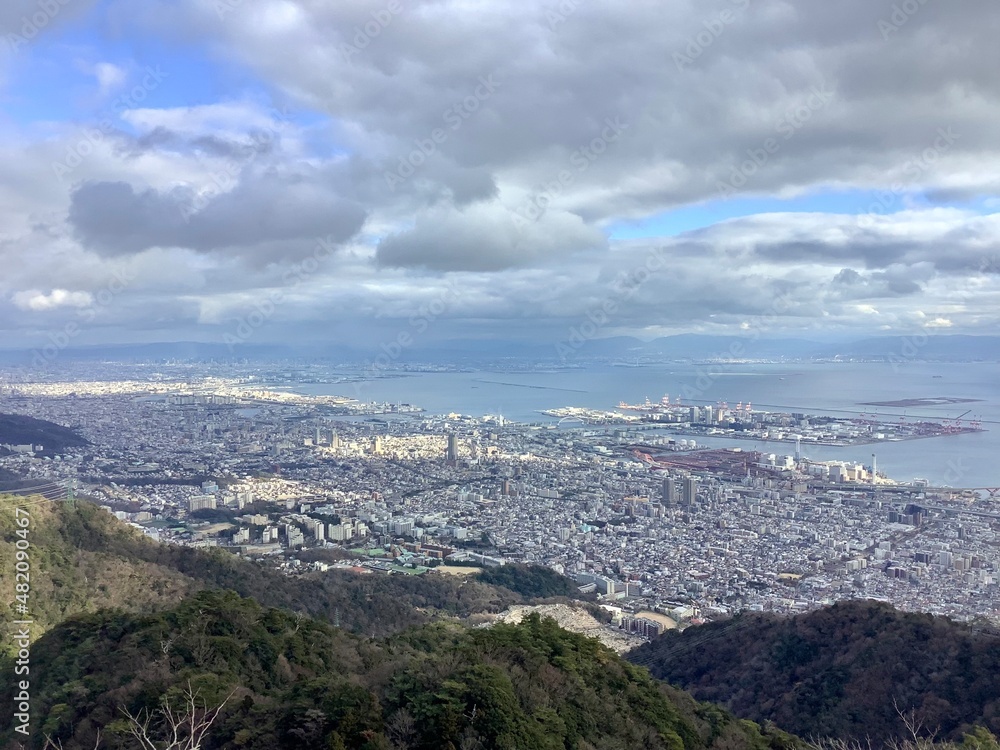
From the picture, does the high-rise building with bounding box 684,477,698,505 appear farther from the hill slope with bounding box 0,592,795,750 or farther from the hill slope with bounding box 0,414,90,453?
the hill slope with bounding box 0,414,90,453

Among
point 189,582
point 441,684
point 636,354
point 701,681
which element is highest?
point 636,354

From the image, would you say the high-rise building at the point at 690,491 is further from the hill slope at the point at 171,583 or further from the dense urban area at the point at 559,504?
the hill slope at the point at 171,583

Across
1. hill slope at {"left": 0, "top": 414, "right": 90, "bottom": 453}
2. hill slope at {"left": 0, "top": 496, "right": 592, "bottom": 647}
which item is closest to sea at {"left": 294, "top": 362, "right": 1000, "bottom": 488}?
hill slope at {"left": 0, "top": 496, "right": 592, "bottom": 647}

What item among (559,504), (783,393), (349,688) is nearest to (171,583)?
(349,688)

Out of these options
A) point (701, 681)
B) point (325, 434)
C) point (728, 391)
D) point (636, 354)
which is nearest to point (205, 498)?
point (325, 434)

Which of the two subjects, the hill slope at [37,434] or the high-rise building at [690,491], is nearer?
the high-rise building at [690,491]

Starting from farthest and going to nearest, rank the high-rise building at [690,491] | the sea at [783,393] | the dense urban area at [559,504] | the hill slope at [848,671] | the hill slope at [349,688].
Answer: the sea at [783,393] < the high-rise building at [690,491] < the dense urban area at [559,504] < the hill slope at [848,671] < the hill slope at [349,688]

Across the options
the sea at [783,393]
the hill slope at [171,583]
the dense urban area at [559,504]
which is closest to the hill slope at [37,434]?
the dense urban area at [559,504]

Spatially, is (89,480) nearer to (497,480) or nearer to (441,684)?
(497,480)
